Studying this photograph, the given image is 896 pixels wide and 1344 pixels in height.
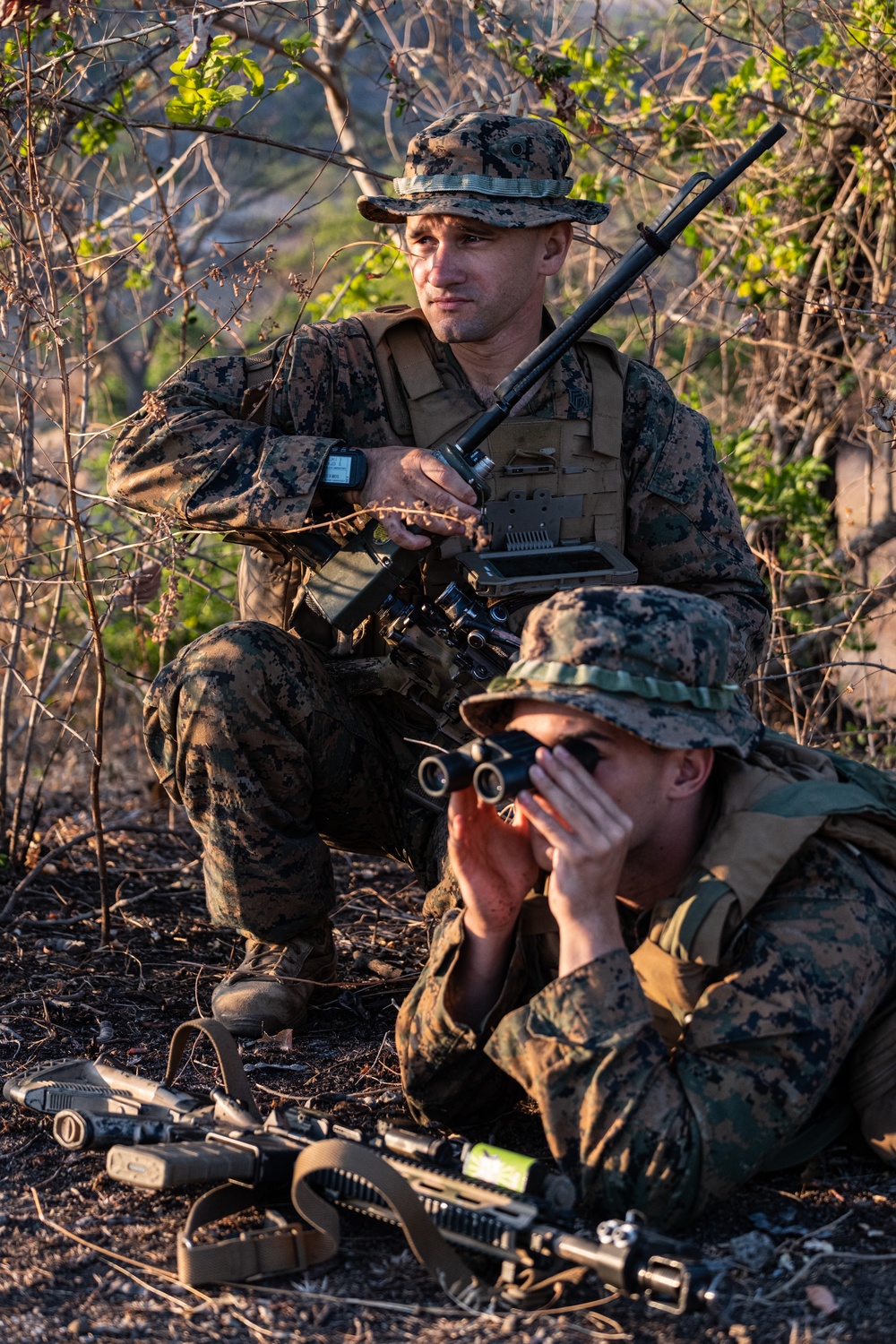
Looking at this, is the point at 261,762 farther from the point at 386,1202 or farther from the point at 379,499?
the point at 386,1202

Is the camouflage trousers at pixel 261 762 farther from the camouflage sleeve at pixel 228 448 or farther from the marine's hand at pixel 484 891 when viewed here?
the marine's hand at pixel 484 891

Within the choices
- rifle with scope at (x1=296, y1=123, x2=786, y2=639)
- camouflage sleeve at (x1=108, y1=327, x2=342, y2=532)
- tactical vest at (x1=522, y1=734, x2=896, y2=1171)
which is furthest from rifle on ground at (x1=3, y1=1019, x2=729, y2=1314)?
camouflage sleeve at (x1=108, y1=327, x2=342, y2=532)

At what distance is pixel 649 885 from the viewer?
104 inches

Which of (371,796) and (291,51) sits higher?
(291,51)

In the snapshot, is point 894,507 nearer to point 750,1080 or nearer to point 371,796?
point 371,796

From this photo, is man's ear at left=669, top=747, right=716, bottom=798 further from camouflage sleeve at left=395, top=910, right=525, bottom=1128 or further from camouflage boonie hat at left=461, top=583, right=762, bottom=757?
camouflage sleeve at left=395, top=910, right=525, bottom=1128

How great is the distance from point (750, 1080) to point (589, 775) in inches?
22.3

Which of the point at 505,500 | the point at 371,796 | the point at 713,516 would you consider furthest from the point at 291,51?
the point at 371,796

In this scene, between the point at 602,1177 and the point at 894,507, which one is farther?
the point at 894,507

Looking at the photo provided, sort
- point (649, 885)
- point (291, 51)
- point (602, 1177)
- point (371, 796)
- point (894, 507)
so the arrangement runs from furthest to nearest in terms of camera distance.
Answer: point (894, 507) → point (291, 51) → point (371, 796) → point (649, 885) → point (602, 1177)

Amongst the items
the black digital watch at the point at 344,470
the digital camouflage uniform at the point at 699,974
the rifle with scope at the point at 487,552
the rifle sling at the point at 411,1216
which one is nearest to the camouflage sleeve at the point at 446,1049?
the digital camouflage uniform at the point at 699,974

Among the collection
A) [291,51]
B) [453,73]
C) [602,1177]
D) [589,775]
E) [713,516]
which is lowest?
[602,1177]

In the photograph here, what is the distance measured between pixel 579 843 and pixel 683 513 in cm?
191

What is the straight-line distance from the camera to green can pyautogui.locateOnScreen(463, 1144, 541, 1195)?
229cm
